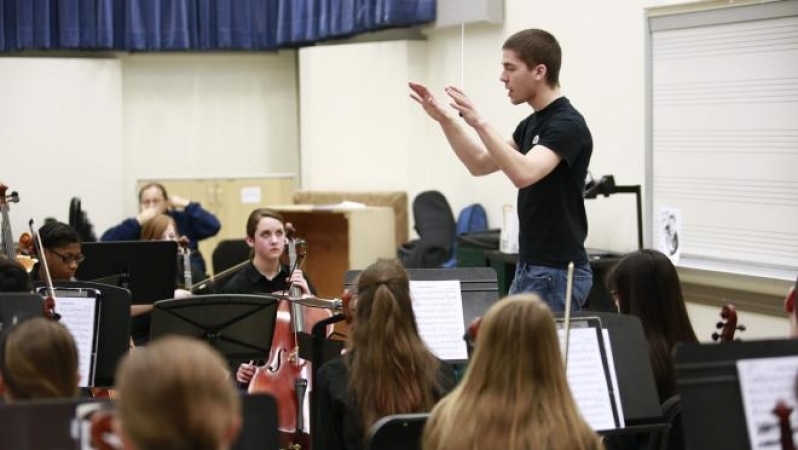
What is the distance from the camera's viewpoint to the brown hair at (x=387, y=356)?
3.07m

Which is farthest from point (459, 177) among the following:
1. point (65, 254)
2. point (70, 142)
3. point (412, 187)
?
point (65, 254)

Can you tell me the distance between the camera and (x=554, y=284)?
3.94 meters

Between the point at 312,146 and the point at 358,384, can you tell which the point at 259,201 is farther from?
the point at 358,384

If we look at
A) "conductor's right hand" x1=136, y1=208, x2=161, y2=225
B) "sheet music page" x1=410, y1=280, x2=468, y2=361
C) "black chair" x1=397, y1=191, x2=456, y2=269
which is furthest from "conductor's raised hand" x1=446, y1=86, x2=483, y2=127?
"black chair" x1=397, y1=191, x2=456, y2=269

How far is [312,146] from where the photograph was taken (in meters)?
9.33

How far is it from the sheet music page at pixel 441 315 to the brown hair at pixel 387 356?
63 cm

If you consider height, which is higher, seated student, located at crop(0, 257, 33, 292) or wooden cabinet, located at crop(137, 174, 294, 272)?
wooden cabinet, located at crop(137, 174, 294, 272)

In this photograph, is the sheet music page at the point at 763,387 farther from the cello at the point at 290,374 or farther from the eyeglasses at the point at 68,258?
the eyeglasses at the point at 68,258

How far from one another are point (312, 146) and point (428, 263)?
203 centimetres

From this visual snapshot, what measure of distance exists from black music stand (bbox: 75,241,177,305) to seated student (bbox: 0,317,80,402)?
2.66m

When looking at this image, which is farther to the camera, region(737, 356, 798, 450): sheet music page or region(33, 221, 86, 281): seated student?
region(33, 221, 86, 281): seated student

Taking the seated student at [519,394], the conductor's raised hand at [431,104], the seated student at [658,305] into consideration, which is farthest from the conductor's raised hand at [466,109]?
the seated student at [519,394]

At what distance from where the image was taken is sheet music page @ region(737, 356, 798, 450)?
237 centimetres

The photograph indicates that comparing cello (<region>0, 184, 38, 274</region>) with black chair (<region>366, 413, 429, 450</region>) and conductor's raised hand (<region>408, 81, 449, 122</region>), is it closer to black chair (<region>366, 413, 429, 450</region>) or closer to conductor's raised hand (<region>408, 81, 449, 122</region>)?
conductor's raised hand (<region>408, 81, 449, 122</region>)
